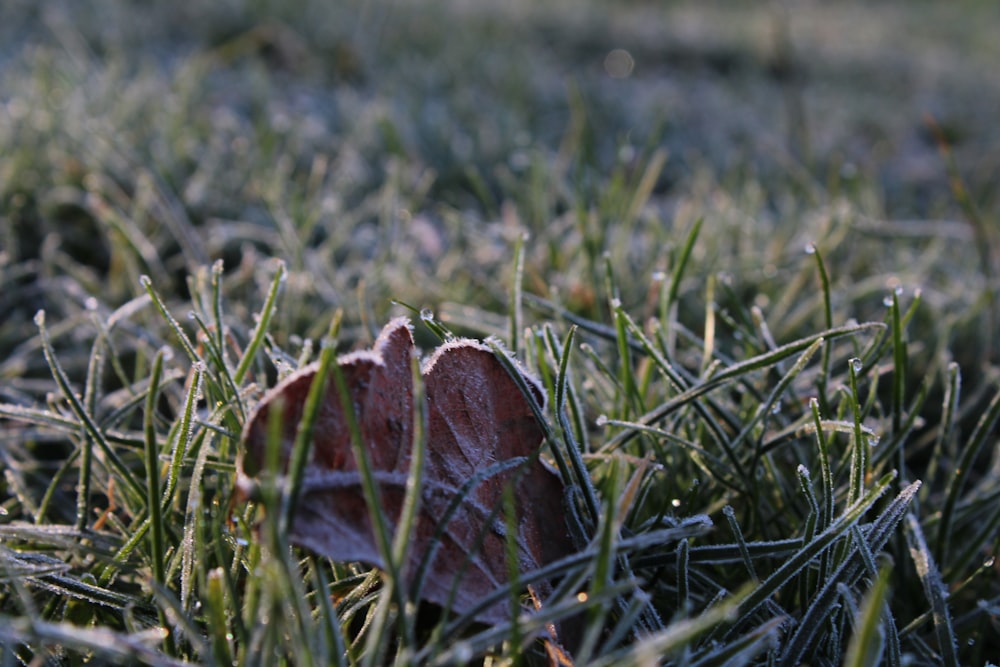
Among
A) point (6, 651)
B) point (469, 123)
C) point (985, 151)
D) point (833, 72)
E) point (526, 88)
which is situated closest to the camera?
point (6, 651)

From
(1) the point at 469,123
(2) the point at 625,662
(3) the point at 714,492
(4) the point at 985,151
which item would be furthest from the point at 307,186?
(4) the point at 985,151

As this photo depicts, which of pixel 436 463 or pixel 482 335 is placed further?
pixel 482 335

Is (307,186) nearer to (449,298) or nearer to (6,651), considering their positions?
(449,298)

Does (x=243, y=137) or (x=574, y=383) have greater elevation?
(x=243, y=137)
